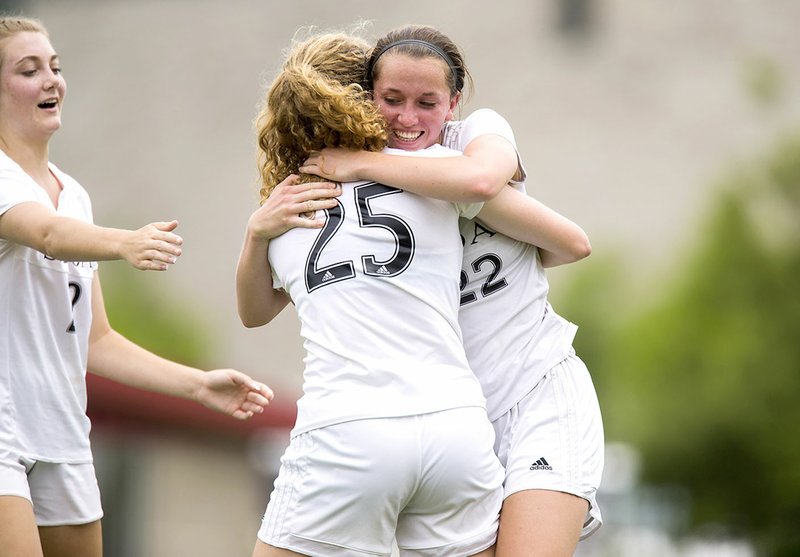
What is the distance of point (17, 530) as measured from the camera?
3916mm

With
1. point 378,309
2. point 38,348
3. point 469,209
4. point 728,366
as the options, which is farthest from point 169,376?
point 728,366

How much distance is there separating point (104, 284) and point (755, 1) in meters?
19.8

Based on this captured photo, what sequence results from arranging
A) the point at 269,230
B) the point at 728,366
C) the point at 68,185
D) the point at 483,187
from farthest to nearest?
the point at 728,366 → the point at 68,185 → the point at 269,230 → the point at 483,187

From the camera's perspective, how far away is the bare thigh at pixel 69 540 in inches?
167

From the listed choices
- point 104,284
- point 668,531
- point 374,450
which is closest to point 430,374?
point 374,450

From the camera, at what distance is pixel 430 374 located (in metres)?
3.46

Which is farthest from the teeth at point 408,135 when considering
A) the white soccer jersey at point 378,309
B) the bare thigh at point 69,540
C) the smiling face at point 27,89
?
the bare thigh at point 69,540

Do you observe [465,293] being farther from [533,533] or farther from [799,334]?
[799,334]

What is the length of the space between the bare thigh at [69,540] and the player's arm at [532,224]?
5.98 feet

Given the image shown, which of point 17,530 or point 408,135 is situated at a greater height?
point 408,135

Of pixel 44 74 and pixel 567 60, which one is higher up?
pixel 567 60

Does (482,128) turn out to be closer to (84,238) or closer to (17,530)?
(84,238)

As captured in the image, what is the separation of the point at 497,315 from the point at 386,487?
2.54 feet

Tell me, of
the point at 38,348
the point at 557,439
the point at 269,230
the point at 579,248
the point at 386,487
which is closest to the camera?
the point at 386,487
